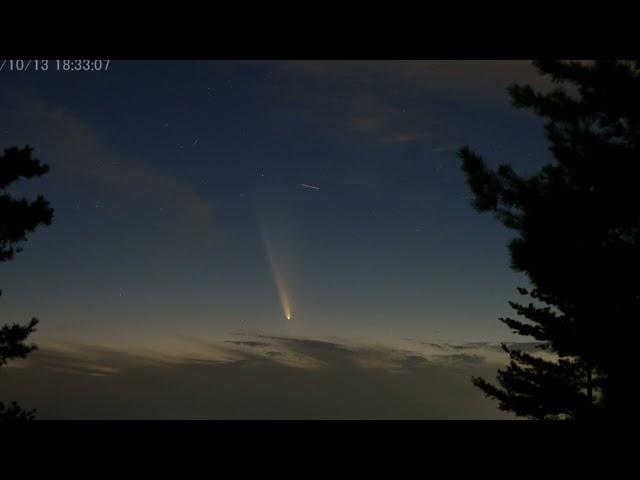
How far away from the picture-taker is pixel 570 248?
959 centimetres

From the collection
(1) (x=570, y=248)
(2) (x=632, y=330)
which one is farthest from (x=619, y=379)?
(1) (x=570, y=248)
